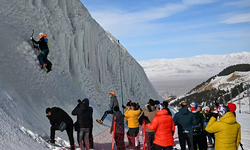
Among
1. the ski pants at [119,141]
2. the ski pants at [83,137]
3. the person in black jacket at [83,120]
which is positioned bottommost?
the ski pants at [119,141]

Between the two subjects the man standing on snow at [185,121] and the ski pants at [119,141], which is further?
the ski pants at [119,141]

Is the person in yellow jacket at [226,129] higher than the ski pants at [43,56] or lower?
lower

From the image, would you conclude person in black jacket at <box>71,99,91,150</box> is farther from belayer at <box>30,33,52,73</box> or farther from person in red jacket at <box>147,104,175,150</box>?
belayer at <box>30,33,52,73</box>

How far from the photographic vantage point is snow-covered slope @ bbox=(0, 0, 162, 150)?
297 inches

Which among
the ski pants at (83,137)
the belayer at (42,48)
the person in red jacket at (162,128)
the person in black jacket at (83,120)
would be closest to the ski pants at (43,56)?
the belayer at (42,48)

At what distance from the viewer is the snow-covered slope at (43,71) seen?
7.54 meters

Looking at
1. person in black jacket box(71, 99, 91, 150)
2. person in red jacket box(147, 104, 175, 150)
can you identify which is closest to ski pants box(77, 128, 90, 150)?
person in black jacket box(71, 99, 91, 150)

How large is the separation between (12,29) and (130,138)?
6.12 m

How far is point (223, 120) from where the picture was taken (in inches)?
209

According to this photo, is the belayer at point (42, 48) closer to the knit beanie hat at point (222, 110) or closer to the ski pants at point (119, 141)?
the ski pants at point (119, 141)

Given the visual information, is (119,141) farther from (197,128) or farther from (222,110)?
(222,110)

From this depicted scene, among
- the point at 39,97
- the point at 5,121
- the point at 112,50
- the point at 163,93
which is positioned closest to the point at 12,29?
the point at 39,97

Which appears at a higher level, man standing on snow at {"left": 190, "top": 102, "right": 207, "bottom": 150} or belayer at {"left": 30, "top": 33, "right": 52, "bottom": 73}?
belayer at {"left": 30, "top": 33, "right": 52, "bottom": 73}

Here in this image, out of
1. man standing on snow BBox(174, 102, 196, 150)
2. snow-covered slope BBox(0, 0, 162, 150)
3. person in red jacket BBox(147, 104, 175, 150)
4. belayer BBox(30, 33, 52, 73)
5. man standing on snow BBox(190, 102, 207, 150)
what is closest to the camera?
person in red jacket BBox(147, 104, 175, 150)
